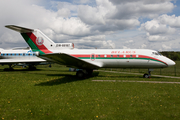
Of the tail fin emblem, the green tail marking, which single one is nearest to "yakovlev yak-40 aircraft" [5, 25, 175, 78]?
the green tail marking

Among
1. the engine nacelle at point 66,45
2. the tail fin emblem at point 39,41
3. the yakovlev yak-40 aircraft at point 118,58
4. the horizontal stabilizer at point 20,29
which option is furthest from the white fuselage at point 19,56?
Result: the engine nacelle at point 66,45

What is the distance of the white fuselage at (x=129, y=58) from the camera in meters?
17.7

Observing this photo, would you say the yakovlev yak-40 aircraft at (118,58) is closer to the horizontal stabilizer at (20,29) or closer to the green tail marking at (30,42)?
the horizontal stabilizer at (20,29)

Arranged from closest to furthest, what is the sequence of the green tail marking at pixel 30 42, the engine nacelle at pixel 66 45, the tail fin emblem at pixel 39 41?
the green tail marking at pixel 30 42 < the tail fin emblem at pixel 39 41 < the engine nacelle at pixel 66 45

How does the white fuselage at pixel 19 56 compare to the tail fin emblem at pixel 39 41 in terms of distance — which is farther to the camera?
the white fuselage at pixel 19 56

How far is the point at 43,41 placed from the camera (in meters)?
20.0

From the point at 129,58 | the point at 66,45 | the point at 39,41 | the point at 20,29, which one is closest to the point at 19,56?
the point at 20,29

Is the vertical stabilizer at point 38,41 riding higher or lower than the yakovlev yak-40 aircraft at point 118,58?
higher

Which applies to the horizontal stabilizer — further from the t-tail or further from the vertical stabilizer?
the vertical stabilizer

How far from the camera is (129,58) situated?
18.0m

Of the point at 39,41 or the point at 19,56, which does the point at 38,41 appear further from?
the point at 19,56

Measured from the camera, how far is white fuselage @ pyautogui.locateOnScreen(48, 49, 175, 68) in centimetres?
Answer: 1770

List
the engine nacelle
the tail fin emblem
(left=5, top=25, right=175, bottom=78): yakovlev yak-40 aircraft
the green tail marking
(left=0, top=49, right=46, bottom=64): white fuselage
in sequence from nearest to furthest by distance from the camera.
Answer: (left=5, top=25, right=175, bottom=78): yakovlev yak-40 aircraft < the green tail marking < the tail fin emblem < the engine nacelle < (left=0, top=49, right=46, bottom=64): white fuselage

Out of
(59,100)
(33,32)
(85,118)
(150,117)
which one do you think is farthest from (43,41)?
(150,117)
